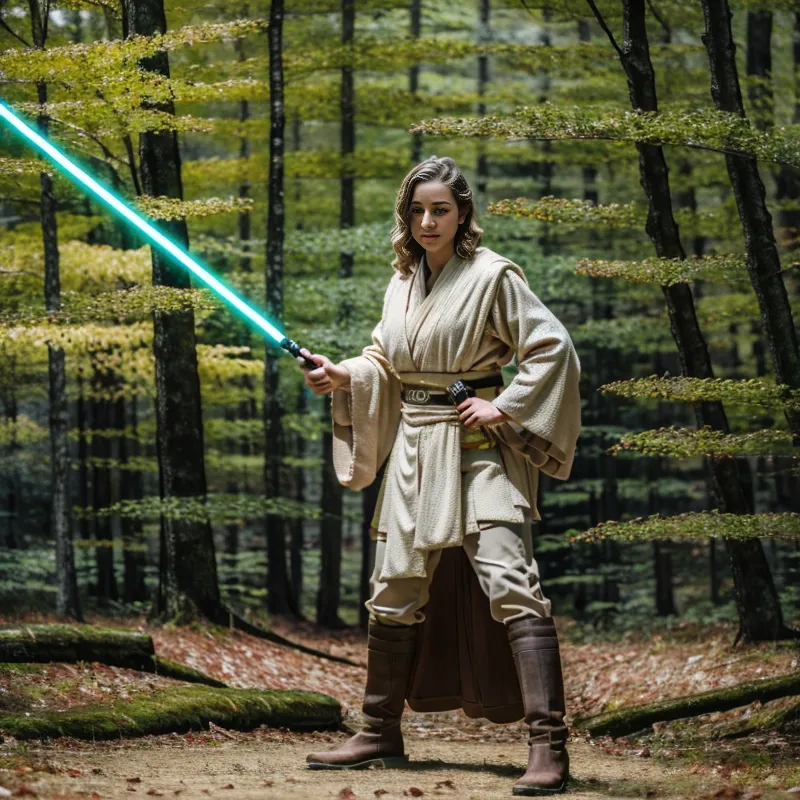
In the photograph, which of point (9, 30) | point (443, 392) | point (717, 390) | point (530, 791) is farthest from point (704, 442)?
point (9, 30)

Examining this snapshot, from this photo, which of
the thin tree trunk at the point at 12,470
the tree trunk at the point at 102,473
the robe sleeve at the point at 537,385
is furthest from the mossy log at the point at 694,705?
the thin tree trunk at the point at 12,470

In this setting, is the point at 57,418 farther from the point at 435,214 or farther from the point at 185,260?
the point at 435,214

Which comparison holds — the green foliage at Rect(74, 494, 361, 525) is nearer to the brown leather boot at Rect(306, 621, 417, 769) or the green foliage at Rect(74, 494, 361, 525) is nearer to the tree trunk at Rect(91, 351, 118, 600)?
the tree trunk at Rect(91, 351, 118, 600)

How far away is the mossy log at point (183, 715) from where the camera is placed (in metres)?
4.56

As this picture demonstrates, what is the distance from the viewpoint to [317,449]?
21.1 m

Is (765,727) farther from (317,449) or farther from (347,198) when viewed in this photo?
(317,449)

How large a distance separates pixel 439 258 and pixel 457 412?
62 centimetres

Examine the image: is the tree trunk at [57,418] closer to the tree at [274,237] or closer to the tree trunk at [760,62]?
the tree at [274,237]

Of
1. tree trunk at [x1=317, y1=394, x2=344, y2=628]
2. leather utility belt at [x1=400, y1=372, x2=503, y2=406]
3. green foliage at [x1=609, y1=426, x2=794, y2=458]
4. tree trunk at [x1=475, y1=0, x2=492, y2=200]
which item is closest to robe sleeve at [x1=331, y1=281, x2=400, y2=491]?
leather utility belt at [x1=400, y1=372, x2=503, y2=406]

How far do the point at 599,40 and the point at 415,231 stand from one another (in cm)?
1038

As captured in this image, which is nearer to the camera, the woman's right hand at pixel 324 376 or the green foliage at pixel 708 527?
the woman's right hand at pixel 324 376

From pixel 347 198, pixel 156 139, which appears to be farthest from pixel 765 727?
pixel 347 198

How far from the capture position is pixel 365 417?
445 centimetres

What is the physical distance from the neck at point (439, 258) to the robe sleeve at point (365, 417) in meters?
0.23
